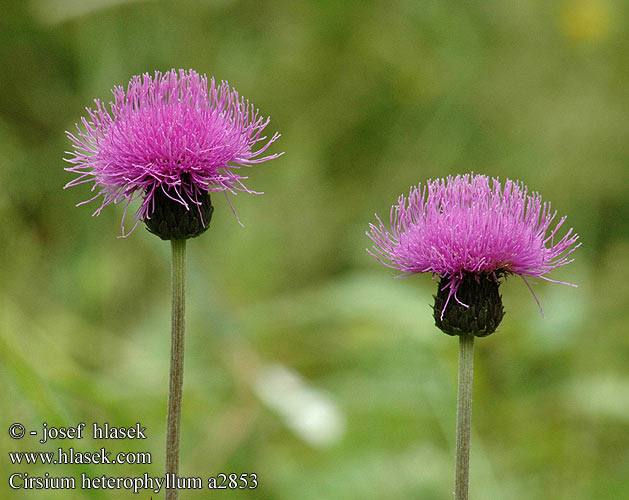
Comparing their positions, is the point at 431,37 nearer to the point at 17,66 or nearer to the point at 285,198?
the point at 285,198

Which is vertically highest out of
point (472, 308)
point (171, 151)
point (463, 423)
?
point (171, 151)

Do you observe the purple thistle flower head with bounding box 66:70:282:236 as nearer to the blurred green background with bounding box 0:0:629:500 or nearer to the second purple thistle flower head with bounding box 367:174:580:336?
the second purple thistle flower head with bounding box 367:174:580:336

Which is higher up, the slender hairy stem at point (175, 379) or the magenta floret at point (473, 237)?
the magenta floret at point (473, 237)

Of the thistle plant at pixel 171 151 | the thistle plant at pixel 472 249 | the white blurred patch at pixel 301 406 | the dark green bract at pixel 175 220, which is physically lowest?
the thistle plant at pixel 472 249

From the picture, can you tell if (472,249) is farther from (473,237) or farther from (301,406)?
(301,406)

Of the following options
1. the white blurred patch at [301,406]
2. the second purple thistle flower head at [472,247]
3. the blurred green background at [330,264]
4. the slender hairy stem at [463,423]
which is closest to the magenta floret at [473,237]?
the second purple thistle flower head at [472,247]

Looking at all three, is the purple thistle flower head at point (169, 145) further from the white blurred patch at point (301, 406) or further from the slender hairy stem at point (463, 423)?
the white blurred patch at point (301, 406)

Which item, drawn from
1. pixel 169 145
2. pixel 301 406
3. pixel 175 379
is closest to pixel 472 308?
pixel 175 379
